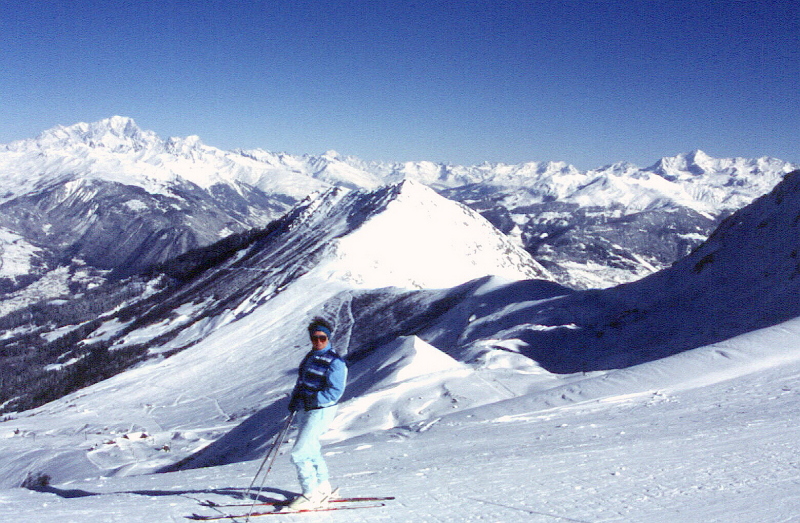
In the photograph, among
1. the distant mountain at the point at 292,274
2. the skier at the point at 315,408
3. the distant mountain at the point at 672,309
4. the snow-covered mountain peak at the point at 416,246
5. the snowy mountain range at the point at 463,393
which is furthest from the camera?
the snow-covered mountain peak at the point at 416,246

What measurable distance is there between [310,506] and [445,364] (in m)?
25.1

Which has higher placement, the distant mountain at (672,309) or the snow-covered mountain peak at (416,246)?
the snow-covered mountain peak at (416,246)

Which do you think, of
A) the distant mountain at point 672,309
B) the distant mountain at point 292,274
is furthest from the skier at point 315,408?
the distant mountain at point 292,274

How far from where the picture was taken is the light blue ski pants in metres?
9.05

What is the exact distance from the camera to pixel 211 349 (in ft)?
294

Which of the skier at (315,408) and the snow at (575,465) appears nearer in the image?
the snow at (575,465)

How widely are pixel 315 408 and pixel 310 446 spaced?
2.23 feet

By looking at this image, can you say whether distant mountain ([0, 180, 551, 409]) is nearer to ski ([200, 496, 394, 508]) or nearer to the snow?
the snow

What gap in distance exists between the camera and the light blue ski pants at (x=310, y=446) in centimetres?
905

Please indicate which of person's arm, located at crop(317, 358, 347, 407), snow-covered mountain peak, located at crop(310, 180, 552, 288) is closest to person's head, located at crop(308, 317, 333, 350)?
person's arm, located at crop(317, 358, 347, 407)

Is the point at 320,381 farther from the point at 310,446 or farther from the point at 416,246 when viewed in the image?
the point at 416,246

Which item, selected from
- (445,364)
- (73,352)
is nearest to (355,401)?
(445,364)

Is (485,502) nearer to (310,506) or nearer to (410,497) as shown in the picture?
(410,497)

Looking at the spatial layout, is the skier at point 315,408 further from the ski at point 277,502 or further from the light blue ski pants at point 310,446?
the ski at point 277,502
